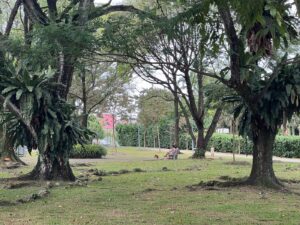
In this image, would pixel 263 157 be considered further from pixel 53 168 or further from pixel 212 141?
pixel 212 141

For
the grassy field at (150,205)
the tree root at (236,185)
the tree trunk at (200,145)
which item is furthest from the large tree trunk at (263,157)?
the tree trunk at (200,145)

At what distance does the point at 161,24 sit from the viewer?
10500 mm

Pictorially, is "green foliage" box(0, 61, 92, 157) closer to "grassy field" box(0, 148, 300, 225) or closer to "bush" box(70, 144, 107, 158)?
"grassy field" box(0, 148, 300, 225)

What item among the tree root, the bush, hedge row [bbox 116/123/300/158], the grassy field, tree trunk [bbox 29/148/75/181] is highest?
hedge row [bbox 116/123/300/158]

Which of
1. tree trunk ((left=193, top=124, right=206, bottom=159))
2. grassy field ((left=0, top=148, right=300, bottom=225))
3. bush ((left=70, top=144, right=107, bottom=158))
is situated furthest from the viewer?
bush ((left=70, top=144, right=107, bottom=158))

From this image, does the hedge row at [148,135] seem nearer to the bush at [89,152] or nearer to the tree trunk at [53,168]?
the bush at [89,152]

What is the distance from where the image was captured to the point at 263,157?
1239 cm

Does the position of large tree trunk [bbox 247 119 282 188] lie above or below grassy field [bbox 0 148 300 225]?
above

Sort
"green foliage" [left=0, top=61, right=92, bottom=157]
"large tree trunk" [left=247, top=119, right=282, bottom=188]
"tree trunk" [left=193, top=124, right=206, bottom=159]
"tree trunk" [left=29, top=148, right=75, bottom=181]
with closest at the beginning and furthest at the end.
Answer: "large tree trunk" [left=247, top=119, right=282, bottom=188], "green foliage" [left=0, top=61, right=92, bottom=157], "tree trunk" [left=29, top=148, right=75, bottom=181], "tree trunk" [left=193, top=124, right=206, bottom=159]

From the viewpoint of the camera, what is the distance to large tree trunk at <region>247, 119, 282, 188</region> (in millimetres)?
12305

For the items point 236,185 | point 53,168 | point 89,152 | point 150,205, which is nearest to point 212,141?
point 89,152

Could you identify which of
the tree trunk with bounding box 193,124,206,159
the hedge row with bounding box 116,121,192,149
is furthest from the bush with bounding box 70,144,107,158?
the hedge row with bounding box 116,121,192,149

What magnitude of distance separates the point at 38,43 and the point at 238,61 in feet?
14.4

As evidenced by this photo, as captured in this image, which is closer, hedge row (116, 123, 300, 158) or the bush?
the bush
